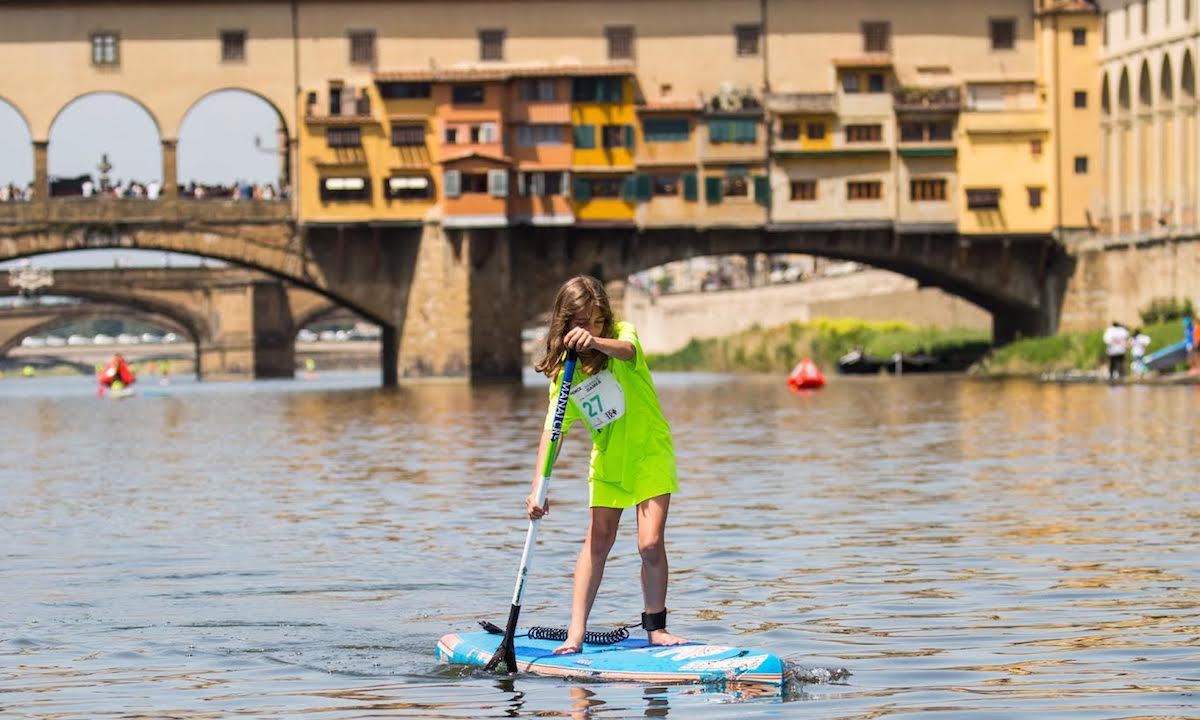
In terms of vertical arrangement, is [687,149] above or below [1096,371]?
above

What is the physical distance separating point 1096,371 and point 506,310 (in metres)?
21.2

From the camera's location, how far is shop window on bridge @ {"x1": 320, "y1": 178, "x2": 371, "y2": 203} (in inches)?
2874

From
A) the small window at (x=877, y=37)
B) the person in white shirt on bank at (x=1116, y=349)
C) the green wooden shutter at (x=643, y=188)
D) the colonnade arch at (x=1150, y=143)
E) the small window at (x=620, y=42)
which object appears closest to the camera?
the person in white shirt on bank at (x=1116, y=349)

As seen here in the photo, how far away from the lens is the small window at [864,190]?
243ft

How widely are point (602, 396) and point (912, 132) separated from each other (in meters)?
64.1

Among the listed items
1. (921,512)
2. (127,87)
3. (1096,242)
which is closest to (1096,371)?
A: (1096,242)

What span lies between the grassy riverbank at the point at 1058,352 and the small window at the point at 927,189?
17.8 feet

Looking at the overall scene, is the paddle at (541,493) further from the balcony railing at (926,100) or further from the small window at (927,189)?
the small window at (927,189)

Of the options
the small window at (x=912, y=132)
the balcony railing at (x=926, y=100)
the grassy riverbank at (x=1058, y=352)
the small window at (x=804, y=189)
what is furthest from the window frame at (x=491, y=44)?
the grassy riverbank at (x=1058, y=352)

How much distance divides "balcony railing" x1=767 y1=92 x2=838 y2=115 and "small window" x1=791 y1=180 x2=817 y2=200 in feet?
7.36

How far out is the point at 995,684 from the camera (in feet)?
34.3

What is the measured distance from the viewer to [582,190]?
240ft

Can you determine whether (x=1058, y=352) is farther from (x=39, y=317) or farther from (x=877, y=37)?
(x=39, y=317)

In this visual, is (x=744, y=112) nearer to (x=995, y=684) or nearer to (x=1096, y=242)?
(x=1096, y=242)
